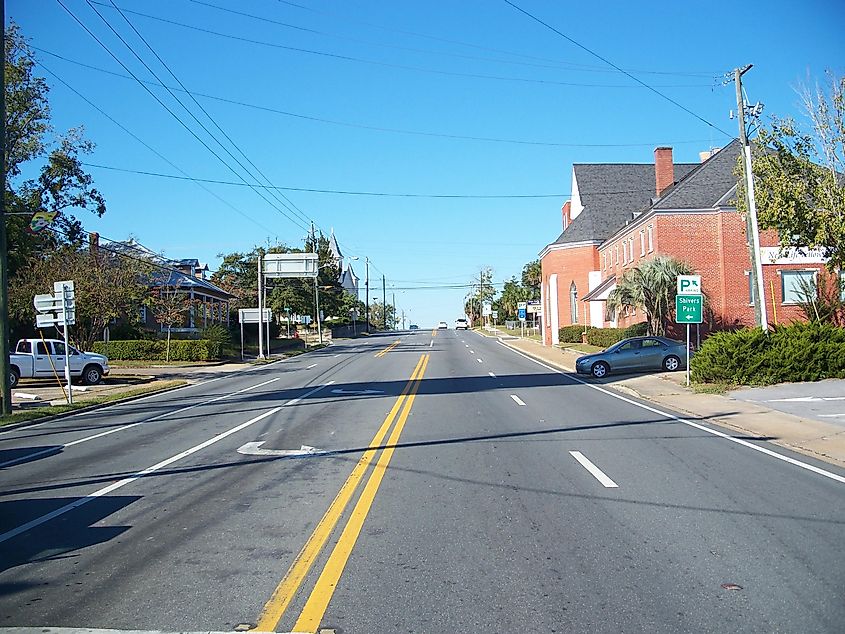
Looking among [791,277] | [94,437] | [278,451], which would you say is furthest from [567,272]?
[278,451]

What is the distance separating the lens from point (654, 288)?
35.8 m

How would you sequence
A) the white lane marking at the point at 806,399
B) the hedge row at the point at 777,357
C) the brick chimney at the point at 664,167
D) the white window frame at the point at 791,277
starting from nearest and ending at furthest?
the white lane marking at the point at 806,399 → the hedge row at the point at 777,357 → the white window frame at the point at 791,277 → the brick chimney at the point at 664,167

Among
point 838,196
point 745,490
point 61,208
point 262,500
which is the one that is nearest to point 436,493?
point 262,500

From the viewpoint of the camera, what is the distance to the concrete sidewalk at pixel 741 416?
486 inches

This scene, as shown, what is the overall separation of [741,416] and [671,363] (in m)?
12.4

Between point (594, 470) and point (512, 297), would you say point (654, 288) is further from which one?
point (512, 297)

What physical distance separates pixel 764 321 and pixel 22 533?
2151 cm

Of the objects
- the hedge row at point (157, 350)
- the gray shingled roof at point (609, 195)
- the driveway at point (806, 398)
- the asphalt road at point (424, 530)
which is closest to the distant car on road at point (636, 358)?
the driveway at point (806, 398)

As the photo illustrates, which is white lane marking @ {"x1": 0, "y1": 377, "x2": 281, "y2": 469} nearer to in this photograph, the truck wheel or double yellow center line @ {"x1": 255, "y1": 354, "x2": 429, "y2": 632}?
double yellow center line @ {"x1": 255, "y1": 354, "x2": 429, "y2": 632}

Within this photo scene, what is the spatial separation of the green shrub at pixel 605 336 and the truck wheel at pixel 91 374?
25.4m

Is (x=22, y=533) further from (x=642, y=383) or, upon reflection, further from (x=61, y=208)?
(x=61, y=208)

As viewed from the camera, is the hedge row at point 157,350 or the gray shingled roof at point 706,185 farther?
the hedge row at point 157,350

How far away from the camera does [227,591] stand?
5777mm

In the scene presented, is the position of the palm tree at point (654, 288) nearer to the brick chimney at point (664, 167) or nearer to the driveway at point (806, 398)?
the brick chimney at point (664, 167)
